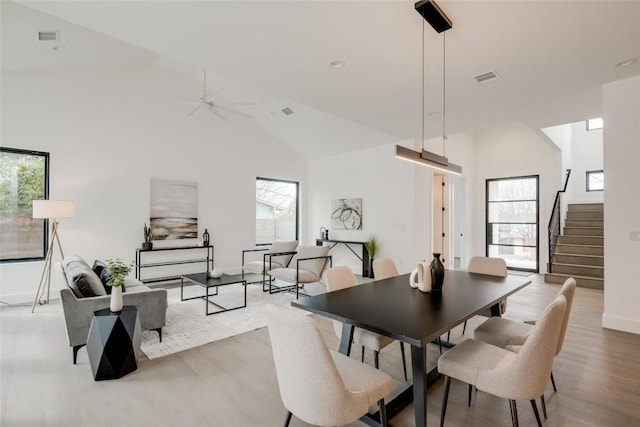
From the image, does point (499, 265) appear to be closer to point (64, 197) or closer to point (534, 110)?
point (534, 110)

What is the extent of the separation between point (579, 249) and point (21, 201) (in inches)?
392

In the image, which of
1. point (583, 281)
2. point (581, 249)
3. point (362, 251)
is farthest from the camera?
point (362, 251)

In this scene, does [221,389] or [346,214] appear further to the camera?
[346,214]

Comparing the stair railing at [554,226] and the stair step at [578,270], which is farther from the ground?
the stair railing at [554,226]

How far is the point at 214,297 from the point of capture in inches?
193

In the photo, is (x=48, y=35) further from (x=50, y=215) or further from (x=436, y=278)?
(x=436, y=278)

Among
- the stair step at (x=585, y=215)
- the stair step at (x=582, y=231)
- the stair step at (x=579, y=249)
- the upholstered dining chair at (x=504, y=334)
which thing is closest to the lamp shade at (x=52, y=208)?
the upholstered dining chair at (x=504, y=334)

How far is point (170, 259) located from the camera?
6.11 m

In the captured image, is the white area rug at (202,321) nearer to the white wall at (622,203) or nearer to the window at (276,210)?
the window at (276,210)

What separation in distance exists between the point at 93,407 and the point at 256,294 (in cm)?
304

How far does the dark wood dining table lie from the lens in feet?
5.46

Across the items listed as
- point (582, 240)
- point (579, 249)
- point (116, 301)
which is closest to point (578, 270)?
point (579, 249)

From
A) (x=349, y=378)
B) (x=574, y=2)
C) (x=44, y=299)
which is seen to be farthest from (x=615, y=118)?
(x=44, y=299)

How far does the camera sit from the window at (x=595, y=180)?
7.56 metres
